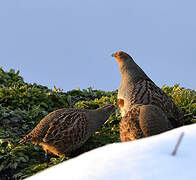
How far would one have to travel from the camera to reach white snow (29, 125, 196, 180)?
1.64 meters

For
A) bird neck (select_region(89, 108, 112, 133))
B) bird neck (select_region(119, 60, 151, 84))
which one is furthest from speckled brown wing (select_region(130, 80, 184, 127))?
bird neck (select_region(89, 108, 112, 133))

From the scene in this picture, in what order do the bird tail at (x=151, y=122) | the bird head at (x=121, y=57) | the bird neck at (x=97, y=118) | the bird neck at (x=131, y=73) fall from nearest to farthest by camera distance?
the bird tail at (x=151, y=122) → the bird neck at (x=97, y=118) → the bird neck at (x=131, y=73) → the bird head at (x=121, y=57)

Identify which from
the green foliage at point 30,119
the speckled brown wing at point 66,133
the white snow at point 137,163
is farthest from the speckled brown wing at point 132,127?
the white snow at point 137,163

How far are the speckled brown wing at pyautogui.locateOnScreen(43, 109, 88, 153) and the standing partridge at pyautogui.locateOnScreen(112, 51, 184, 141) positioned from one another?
1.02 metres

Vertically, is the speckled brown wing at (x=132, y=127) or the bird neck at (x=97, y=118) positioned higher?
the bird neck at (x=97, y=118)

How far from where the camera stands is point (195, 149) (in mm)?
1893

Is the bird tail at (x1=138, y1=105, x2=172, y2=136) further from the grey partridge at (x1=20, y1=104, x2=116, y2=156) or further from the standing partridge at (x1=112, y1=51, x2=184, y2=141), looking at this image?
the grey partridge at (x1=20, y1=104, x2=116, y2=156)

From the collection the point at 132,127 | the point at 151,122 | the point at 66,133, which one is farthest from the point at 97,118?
the point at 151,122

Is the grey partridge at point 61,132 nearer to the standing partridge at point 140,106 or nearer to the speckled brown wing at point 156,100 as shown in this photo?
the standing partridge at point 140,106

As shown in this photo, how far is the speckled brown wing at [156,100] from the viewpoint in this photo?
6.48 metres

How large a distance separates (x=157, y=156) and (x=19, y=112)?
22.6ft

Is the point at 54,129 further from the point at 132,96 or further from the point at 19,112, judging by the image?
the point at 19,112

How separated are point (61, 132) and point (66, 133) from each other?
0.31ft

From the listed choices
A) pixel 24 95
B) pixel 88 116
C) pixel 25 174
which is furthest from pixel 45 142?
pixel 24 95
